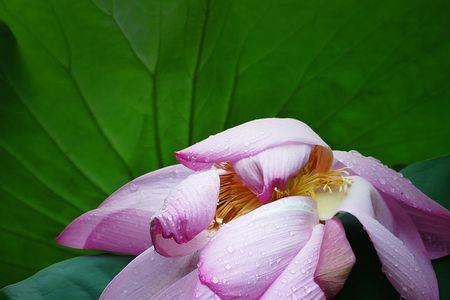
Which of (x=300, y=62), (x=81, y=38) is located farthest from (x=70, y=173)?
(x=300, y=62)

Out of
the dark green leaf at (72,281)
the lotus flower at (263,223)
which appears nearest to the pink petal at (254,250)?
the lotus flower at (263,223)

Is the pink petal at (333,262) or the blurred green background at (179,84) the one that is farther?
the blurred green background at (179,84)

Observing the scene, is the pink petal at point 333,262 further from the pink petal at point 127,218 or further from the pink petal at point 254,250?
the pink petal at point 127,218

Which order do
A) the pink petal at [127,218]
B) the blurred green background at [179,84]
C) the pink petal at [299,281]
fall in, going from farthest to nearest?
the blurred green background at [179,84], the pink petal at [127,218], the pink petal at [299,281]

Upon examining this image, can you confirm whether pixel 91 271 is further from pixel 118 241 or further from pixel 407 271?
pixel 407 271

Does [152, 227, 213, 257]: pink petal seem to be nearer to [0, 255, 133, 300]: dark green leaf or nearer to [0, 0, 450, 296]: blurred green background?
[0, 255, 133, 300]: dark green leaf

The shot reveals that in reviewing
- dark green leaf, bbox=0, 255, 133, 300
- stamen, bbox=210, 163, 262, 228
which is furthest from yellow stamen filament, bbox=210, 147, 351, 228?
dark green leaf, bbox=0, 255, 133, 300
